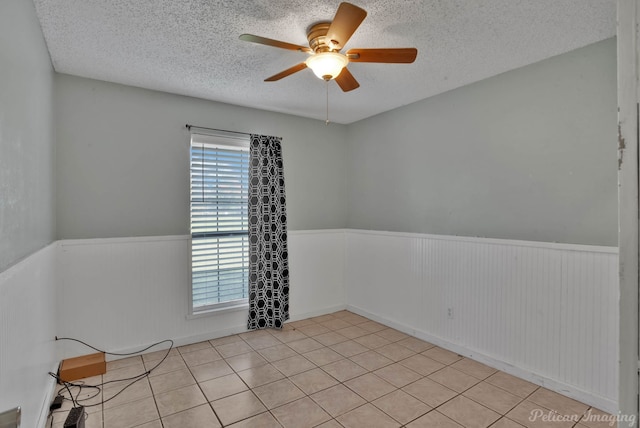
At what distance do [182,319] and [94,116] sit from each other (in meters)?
2.10

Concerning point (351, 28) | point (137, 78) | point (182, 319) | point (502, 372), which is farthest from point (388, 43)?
point (182, 319)

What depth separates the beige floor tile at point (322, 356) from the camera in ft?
9.80

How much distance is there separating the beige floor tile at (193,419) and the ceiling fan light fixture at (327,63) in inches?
93.7

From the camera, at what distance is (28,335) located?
174cm

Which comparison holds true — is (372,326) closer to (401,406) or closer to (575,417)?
(401,406)

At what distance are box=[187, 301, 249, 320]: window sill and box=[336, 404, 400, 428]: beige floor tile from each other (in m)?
1.85

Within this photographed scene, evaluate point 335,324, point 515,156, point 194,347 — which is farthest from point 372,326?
point 515,156

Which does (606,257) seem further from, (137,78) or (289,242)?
(137,78)

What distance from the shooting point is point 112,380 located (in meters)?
2.67

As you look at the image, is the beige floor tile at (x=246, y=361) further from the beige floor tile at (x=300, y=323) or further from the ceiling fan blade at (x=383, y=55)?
the ceiling fan blade at (x=383, y=55)

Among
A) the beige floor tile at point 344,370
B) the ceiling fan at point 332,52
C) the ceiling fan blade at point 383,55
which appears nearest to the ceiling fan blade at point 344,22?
the ceiling fan at point 332,52

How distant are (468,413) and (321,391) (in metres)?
1.04

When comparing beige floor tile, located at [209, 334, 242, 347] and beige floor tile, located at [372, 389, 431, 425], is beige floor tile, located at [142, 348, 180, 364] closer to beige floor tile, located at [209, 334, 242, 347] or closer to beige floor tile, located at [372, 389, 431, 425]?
beige floor tile, located at [209, 334, 242, 347]

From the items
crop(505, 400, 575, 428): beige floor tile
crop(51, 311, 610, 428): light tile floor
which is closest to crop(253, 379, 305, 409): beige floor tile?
crop(51, 311, 610, 428): light tile floor
